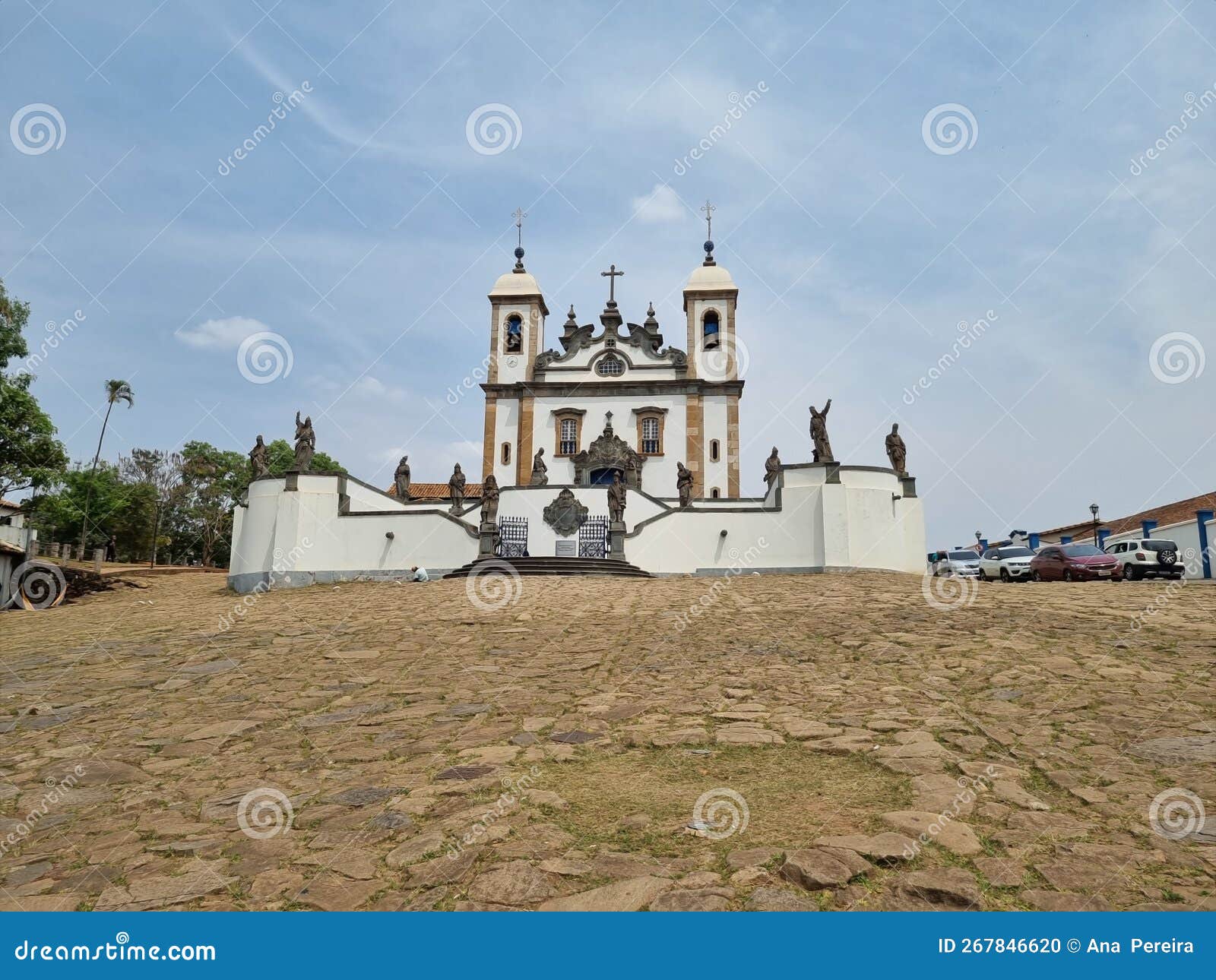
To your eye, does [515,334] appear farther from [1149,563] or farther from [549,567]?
[1149,563]

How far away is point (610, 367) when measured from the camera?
132 feet

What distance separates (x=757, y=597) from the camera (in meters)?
14.8

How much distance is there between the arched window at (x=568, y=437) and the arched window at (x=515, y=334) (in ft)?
16.1

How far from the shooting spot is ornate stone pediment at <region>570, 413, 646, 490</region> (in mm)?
37469

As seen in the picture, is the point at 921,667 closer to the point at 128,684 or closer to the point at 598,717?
the point at 598,717

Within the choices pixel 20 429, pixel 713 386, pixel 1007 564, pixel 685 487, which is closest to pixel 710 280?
pixel 713 386

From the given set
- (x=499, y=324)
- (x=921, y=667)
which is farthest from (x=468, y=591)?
(x=499, y=324)

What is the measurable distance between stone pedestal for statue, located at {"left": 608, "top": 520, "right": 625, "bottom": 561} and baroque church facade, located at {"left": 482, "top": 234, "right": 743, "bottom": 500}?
12.0m

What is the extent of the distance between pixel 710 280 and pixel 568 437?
10.7 metres

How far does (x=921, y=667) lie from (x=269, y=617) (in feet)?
34.0

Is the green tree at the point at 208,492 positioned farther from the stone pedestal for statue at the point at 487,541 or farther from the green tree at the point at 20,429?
the stone pedestal for statue at the point at 487,541

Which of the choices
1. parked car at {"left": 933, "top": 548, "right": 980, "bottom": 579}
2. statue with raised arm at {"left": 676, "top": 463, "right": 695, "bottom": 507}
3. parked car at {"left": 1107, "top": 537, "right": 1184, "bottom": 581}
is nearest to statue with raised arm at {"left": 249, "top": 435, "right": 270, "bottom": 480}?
statue with raised arm at {"left": 676, "top": 463, "right": 695, "bottom": 507}

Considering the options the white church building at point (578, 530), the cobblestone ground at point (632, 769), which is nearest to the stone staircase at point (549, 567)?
the white church building at point (578, 530)

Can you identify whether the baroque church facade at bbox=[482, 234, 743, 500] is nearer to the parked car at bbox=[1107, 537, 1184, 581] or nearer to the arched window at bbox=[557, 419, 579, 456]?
the arched window at bbox=[557, 419, 579, 456]
